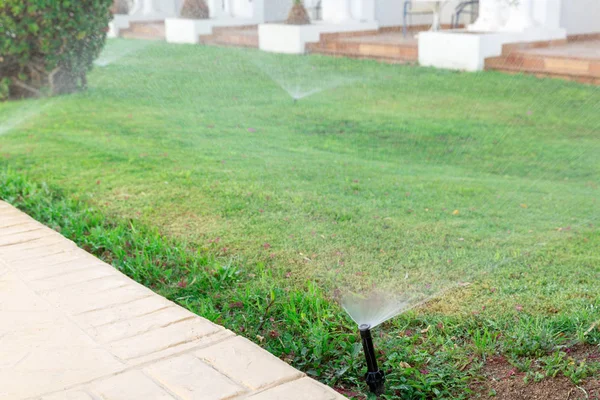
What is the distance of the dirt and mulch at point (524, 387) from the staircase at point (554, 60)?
6.16 meters

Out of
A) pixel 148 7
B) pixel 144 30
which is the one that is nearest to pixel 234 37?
pixel 144 30

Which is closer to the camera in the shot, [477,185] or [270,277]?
[270,277]

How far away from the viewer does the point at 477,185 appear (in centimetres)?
472

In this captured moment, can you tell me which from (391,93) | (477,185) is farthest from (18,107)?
(477,185)

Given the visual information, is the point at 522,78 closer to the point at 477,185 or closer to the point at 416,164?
the point at 416,164

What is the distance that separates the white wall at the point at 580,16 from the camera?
10.3 metres

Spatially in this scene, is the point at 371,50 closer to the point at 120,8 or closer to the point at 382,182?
the point at 382,182

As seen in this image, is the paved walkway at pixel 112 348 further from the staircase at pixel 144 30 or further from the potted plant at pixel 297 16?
the staircase at pixel 144 30

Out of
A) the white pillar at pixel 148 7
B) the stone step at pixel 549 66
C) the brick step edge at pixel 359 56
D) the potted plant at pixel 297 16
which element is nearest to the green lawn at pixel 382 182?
the stone step at pixel 549 66

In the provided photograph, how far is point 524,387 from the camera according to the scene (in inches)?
91.0

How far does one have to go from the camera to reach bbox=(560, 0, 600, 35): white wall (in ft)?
33.7

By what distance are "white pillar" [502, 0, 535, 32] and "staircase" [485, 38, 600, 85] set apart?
26 cm

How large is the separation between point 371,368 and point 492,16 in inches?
333

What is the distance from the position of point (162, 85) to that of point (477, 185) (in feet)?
20.0
